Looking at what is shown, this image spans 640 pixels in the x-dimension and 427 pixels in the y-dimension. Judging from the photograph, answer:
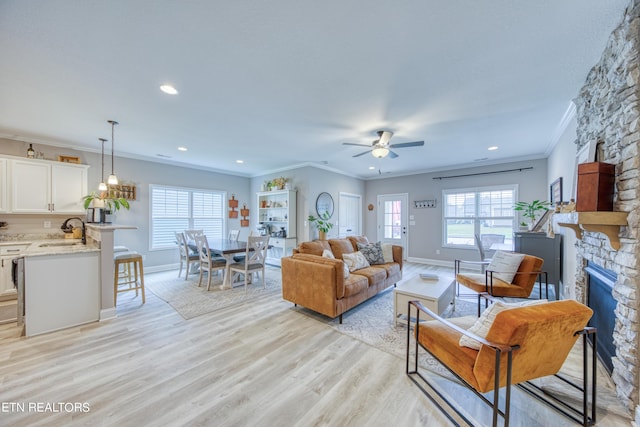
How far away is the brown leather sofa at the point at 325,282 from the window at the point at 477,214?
3.26 metres

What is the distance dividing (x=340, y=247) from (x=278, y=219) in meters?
2.76

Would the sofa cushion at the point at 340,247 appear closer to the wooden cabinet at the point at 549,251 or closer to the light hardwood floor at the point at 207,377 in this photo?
the light hardwood floor at the point at 207,377

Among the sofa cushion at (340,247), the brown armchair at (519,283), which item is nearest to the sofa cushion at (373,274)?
the sofa cushion at (340,247)

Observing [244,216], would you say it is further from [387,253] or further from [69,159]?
[387,253]

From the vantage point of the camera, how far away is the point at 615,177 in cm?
182

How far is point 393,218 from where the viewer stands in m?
7.44

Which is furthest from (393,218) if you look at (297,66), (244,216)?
(297,66)

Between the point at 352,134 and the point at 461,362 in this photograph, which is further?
the point at 352,134

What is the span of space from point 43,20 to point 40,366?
9.22 feet

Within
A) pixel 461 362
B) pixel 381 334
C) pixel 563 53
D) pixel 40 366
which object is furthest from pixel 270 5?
pixel 40 366

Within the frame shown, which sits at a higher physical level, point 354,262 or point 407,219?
point 407,219

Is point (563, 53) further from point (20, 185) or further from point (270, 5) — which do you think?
point (20, 185)

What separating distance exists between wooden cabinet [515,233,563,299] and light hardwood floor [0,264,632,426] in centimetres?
321

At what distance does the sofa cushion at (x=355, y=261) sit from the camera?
3818 millimetres
